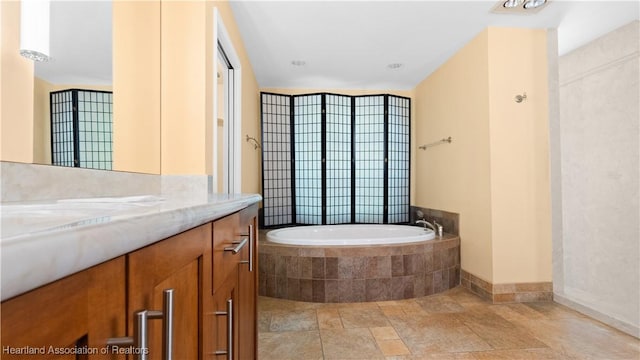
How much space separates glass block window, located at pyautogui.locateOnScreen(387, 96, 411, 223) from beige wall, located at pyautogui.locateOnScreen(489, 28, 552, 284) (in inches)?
68.5

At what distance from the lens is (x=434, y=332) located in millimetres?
2369

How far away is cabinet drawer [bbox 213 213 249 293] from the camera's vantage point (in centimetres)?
81

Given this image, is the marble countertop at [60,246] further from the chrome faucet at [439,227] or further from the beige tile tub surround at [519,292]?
the chrome faucet at [439,227]

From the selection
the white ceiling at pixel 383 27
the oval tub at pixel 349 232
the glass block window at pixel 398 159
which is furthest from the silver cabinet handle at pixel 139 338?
the glass block window at pixel 398 159

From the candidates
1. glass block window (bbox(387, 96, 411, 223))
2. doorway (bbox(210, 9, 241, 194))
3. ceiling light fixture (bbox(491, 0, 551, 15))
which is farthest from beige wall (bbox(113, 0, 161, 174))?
glass block window (bbox(387, 96, 411, 223))

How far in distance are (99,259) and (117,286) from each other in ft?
0.30

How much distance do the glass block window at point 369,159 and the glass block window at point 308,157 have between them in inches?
20.7

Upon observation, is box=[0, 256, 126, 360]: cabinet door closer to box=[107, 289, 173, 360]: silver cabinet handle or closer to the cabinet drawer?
box=[107, 289, 173, 360]: silver cabinet handle

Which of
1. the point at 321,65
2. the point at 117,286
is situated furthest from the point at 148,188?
the point at 321,65

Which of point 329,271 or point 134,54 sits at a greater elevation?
point 134,54

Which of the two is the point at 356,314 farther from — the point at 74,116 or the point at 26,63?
the point at 26,63

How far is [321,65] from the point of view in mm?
3887

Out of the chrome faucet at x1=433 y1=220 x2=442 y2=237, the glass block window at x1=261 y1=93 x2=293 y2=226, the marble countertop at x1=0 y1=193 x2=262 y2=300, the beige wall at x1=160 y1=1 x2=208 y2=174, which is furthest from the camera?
the glass block window at x1=261 y1=93 x2=293 y2=226

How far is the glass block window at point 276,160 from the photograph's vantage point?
14.8 ft
